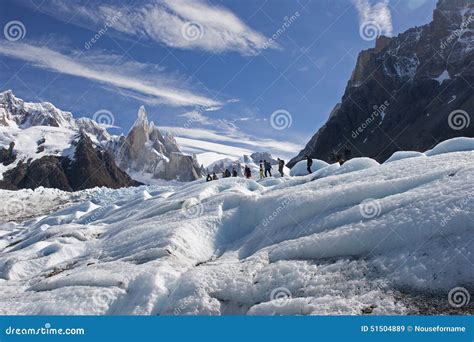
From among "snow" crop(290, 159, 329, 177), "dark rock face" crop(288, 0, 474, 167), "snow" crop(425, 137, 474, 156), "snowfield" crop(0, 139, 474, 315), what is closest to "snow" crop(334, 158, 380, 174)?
"snowfield" crop(0, 139, 474, 315)

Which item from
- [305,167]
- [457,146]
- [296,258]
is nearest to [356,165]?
[457,146]

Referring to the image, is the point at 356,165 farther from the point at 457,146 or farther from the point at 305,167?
the point at 305,167

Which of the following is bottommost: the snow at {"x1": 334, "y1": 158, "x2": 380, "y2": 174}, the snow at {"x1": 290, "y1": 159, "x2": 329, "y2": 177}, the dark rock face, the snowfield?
the snowfield

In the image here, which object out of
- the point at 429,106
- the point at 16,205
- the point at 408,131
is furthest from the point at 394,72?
the point at 16,205

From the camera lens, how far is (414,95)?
176 metres

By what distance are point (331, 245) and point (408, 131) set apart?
512 ft

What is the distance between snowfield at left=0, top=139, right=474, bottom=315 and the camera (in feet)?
38.2

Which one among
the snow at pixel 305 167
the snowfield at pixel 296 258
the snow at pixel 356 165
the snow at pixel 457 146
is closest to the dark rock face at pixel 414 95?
the snow at pixel 305 167

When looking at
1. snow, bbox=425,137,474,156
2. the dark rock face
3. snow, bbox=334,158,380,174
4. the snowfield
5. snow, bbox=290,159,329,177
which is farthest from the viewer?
the dark rock face

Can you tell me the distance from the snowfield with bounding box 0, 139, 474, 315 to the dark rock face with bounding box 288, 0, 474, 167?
130 metres

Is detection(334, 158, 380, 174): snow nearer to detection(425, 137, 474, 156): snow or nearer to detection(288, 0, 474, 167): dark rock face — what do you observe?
detection(425, 137, 474, 156): snow

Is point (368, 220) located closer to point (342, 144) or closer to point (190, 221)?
point (190, 221)

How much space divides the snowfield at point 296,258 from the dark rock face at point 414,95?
5118 inches

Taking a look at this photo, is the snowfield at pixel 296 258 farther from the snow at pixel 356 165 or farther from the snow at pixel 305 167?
the snow at pixel 305 167
